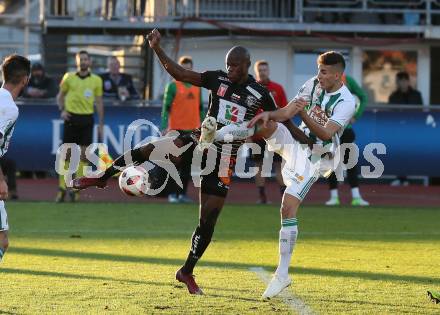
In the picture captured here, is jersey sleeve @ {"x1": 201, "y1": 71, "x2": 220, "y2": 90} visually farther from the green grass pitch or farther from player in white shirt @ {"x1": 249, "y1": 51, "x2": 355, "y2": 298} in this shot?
the green grass pitch

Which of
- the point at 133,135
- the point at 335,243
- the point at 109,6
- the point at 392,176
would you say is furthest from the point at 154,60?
the point at 335,243

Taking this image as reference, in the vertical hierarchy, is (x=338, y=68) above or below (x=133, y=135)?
above

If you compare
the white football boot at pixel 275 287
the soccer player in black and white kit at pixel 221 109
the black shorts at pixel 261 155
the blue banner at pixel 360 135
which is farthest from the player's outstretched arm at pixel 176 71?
the blue banner at pixel 360 135

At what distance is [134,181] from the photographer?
9500 mm

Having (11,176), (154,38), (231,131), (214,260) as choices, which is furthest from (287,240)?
(11,176)

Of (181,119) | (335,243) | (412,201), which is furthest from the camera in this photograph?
(412,201)

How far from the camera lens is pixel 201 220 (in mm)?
9484

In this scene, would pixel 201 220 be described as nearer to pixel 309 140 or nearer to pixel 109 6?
pixel 309 140

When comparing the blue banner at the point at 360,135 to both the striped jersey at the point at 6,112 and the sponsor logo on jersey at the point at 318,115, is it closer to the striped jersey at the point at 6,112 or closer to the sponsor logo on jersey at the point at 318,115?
the sponsor logo on jersey at the point at 318,115

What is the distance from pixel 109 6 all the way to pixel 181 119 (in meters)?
9.82

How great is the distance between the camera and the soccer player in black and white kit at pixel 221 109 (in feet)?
30.2

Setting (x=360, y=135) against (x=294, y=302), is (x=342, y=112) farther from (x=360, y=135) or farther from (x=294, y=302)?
(x=360, y=135)

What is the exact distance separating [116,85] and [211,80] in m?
13.8

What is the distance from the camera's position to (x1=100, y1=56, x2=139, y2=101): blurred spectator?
22.6 meters
